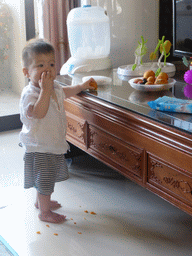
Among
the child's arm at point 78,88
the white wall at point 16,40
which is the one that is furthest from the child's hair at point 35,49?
the white wall at point 16,40

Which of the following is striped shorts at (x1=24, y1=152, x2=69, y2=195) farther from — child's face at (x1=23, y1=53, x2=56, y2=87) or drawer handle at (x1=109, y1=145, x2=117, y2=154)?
child's face at (x1=23, y1=53, x2=56, y2=87)

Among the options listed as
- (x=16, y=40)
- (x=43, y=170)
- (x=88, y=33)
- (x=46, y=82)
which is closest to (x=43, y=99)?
(x=46, y=82)

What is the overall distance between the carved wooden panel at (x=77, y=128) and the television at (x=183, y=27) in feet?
2.28

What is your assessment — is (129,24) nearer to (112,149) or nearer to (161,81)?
(161,81)

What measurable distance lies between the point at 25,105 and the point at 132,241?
2.38 feet

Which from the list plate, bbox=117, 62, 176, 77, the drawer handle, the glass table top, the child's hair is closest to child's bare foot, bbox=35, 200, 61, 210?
the drawer handle

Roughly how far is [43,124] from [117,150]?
0.34 meters

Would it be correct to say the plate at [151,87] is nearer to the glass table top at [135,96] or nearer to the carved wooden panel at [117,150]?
the glass table top at [135,96]

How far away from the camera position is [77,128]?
1930 mm

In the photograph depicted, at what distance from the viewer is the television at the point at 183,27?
6.58 feet

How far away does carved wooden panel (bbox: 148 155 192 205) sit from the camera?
1.28 metres

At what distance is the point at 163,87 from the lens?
178 centimetres

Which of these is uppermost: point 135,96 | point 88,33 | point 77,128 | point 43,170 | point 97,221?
point 88,33

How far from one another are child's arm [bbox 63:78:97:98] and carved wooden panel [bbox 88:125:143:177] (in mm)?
181
